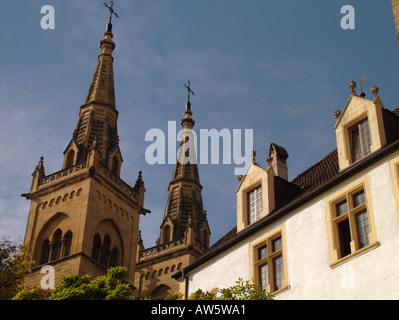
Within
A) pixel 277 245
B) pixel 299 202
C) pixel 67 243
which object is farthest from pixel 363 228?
pixel 67 243

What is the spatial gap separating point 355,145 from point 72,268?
1237 inches

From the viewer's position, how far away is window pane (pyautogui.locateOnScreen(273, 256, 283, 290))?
24.5 metres

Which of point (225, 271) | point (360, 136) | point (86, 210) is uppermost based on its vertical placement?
point (86, 210)

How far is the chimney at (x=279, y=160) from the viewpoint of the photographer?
102 feet

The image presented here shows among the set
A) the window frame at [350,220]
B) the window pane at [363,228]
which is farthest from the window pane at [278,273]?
the window pane at [363,228]

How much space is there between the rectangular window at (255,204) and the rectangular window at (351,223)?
15.1 feet

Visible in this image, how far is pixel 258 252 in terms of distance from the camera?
26.1 m

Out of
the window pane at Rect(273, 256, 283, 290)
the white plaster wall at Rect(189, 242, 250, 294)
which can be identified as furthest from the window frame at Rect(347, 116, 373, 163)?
the white plaster wall at Rect(189, 242, 250, 294)

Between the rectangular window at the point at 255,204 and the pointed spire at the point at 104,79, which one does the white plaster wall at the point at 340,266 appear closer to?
the rectangular window at the point at 255,204

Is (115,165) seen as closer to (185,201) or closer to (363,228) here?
(185,201)

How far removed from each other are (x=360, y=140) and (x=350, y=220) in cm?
304

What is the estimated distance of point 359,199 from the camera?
22875mm

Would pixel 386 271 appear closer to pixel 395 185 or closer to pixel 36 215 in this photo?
pixel 395 185
